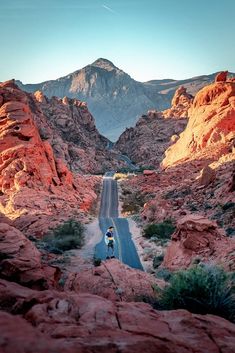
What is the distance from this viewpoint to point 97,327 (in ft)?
19.0

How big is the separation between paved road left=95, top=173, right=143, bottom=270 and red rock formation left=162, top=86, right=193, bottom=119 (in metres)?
68.1

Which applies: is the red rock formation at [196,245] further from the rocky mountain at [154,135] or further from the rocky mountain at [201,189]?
the rocky mountain at [154,135]

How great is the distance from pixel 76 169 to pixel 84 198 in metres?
38.2

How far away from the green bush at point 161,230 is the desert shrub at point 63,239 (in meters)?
5.72

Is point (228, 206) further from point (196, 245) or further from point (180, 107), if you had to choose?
point (180, 107)

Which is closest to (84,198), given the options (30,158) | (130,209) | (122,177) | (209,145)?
(130,209)

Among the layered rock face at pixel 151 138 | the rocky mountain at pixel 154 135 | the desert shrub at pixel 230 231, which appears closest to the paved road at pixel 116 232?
the desert shrub at pixel 230 231

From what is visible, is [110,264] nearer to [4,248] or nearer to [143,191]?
[4,248]

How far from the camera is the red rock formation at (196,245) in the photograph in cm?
1698

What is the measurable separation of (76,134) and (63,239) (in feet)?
268

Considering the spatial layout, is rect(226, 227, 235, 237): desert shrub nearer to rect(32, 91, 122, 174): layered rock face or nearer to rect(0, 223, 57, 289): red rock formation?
rect(0, 223, 57, 289): red rock formation

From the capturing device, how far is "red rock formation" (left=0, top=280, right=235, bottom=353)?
4887 mm

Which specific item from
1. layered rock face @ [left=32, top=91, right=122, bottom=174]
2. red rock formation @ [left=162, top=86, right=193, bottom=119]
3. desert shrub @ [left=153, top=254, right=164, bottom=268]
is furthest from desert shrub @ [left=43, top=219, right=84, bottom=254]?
red rock formation @ [left=162, top=86, right=193, bottom=119]

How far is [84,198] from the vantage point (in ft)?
152
